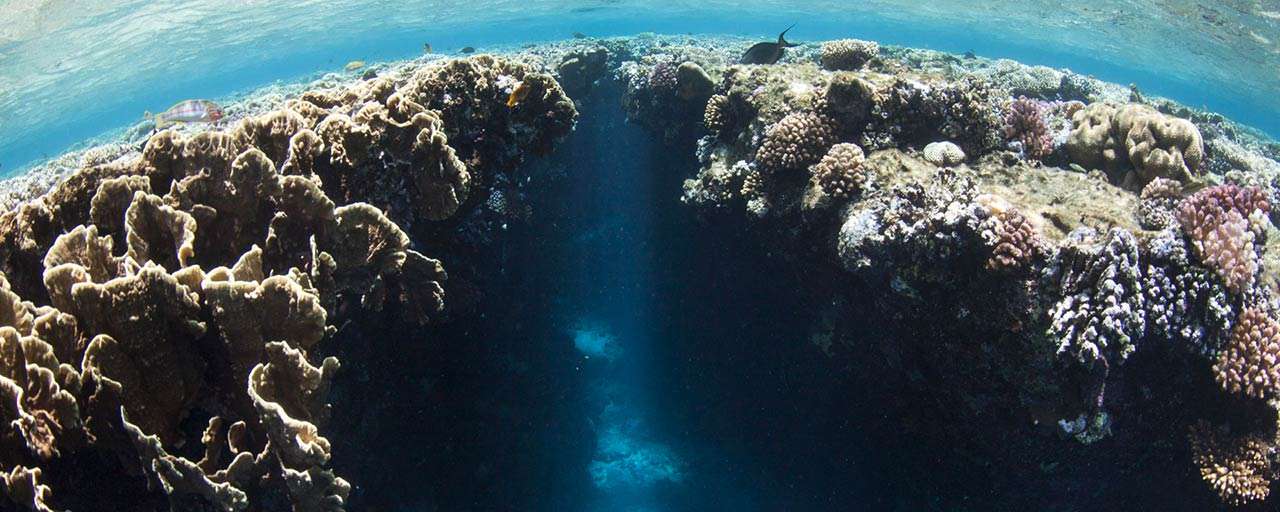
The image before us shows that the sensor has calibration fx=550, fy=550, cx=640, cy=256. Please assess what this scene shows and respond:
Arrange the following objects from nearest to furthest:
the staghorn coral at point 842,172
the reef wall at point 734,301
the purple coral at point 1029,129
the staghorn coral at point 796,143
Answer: the reef wall at point 734,301 < the staghorn coral at point 842,172 < the purple coral at point 1029,129 < the staghorn coral at point 796,143

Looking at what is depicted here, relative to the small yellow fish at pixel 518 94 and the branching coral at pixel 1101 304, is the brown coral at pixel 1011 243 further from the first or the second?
the small yellow fish at pixel 518 94

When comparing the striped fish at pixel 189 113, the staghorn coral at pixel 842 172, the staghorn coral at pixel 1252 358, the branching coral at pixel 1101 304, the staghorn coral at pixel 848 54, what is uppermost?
the staghorn coral at pixel 848 54

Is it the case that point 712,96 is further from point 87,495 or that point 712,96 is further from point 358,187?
point 87,495

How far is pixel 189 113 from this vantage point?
9781 millimetres

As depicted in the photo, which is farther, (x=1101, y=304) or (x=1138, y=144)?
(x=1138, y=144)

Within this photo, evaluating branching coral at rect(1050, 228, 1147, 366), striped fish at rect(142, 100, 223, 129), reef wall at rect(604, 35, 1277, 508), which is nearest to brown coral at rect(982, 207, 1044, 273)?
reef wall at rect(604, 35, 1277, 508)

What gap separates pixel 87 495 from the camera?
2992 mm

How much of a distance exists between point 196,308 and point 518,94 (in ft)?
13.2

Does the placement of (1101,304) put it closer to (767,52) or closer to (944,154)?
(944,154)

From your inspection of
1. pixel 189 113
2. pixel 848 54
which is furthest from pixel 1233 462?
pixel 189 113

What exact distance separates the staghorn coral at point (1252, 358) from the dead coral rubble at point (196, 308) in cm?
740

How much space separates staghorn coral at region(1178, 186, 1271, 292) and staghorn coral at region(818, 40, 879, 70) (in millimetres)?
5081

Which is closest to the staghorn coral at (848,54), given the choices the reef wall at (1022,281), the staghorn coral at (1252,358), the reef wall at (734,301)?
the reef wall at (734,301)

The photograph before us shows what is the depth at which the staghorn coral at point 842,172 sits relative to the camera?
20.2 feet
